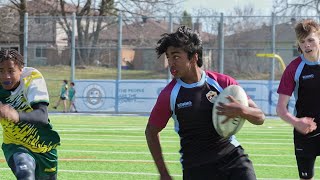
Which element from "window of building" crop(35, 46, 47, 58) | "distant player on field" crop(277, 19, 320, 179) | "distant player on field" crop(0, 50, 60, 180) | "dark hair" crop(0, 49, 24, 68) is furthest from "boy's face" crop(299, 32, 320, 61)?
"window of building" crop(35, 46, 47, 58)

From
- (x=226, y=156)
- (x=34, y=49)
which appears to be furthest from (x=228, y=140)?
(x=34, y=49)

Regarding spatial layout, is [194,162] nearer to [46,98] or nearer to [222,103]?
[222,103]

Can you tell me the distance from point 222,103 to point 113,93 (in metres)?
27.3

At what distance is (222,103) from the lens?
5281mm

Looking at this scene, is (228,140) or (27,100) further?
(27,100)

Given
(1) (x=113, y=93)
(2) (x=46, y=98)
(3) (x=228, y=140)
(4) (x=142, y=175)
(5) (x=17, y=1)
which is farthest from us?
(5) (x=17, y=1)

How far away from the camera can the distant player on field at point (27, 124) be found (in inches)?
253

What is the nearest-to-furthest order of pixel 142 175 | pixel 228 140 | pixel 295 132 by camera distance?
pixel 228 140, pixel 295 132, pixel 142 175

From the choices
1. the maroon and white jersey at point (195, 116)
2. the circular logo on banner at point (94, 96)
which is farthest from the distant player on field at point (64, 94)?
the maroon and white jersey at point (195, 116)

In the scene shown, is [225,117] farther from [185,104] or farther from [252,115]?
[185,104]

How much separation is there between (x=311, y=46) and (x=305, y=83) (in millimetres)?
379

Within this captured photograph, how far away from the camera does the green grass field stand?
10.8 m

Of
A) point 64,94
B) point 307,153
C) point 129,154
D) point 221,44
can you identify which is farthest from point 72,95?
point 307,153

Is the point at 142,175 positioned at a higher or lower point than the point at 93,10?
lower
